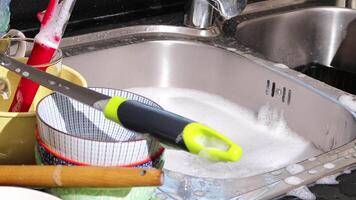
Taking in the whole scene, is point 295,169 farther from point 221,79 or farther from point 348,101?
point 221,79

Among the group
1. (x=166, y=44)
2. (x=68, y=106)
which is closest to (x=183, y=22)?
(x=166, y=44)

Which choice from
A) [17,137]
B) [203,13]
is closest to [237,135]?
[203,13]

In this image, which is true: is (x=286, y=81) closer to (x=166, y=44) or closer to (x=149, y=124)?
(x=166, y=44)

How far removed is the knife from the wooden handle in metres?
0.03

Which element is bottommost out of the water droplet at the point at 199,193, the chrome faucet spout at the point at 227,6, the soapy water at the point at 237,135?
the soapy water at the point at 237,135

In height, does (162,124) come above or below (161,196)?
above

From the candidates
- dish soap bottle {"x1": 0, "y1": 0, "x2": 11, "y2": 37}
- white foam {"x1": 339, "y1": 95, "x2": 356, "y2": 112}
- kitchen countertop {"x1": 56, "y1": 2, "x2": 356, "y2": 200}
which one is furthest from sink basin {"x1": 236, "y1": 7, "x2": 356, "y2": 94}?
dish soap bottle {"x1": 0, "y1": 0, "x2": 11, "y2": 37}

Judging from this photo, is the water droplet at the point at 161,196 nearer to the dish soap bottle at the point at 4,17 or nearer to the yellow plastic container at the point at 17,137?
the yellow plastic container at the point at 17,137

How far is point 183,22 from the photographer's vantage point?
3.75 feet

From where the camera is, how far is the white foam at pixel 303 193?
0.66 m

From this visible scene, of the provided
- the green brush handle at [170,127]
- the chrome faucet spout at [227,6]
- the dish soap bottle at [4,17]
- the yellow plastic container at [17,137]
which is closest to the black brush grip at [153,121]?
the green brush handle at [170,127]

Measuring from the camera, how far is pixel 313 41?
49.6 inches

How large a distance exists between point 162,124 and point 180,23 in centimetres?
67

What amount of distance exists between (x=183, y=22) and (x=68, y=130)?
1.88 ft
